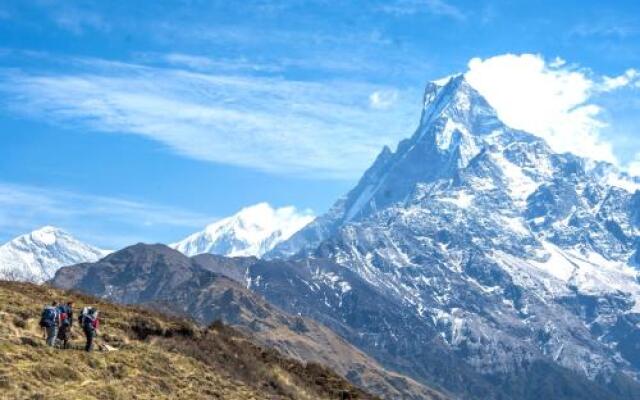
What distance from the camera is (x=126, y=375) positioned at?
47.5 meters

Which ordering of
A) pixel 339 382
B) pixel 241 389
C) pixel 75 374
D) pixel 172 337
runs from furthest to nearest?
pixel 339 382
pixel 172 337
pixel 241 389
pixel 75 374

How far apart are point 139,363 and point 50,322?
596 cm

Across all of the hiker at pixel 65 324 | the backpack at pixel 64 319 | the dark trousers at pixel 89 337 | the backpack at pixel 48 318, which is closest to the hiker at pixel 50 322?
the backpack at pixel 48 318

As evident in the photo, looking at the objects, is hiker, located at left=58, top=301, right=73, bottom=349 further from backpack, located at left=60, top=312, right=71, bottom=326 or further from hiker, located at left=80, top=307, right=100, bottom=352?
hiker, located at left=80, top=307, right=100, bottom=352

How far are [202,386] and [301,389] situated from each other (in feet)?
49.3

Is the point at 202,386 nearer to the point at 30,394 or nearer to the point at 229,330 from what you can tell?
the point at 30,394

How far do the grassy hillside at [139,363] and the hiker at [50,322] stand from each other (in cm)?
67

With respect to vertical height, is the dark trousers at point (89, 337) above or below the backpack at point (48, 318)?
below

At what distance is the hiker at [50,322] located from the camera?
1834 inches

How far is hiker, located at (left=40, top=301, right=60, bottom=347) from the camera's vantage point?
46.6m

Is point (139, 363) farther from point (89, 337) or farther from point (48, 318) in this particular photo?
point (48, 318)

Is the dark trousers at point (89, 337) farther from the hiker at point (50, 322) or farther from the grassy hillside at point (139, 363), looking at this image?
the hiker at point (50, 322)

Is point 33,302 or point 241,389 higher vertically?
point 33,302

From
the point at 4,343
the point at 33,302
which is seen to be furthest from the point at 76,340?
the point at 4,343
